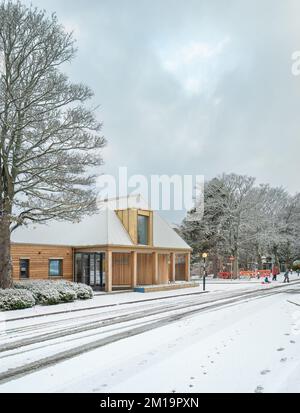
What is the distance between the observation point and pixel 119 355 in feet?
28.5

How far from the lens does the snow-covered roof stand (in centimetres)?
2645

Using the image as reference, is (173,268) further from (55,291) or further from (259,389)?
(259,389)

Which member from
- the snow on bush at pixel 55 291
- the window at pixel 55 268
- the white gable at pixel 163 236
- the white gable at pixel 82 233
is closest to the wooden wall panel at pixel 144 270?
the white gable at pixel 163 236

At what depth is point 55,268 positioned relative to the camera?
26.8 metres

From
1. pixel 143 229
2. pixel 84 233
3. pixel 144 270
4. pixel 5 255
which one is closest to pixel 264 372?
pixel 5 255

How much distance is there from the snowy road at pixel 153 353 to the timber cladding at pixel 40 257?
1068 cm

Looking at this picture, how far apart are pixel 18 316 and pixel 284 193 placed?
52.7 meters

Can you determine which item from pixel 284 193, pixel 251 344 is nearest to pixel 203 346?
pixel 251 344

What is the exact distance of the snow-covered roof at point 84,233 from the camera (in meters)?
26.5

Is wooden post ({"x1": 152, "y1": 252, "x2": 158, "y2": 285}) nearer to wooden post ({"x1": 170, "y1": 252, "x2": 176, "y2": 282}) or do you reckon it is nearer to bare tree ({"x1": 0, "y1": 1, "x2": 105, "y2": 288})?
wooden post ({"x1": 170, "y1": 252, "x2": 176, "y2": 282})

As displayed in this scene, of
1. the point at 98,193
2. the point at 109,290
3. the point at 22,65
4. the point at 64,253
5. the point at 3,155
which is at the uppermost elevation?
the point at 22,65

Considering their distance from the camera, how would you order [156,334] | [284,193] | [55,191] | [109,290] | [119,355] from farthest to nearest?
[284,193] < [109,290] < [55,191] < [156,334] < [119,355]

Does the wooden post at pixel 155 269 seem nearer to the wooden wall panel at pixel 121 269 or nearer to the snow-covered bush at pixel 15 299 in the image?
the wooden wall panel at pixel 121 269
